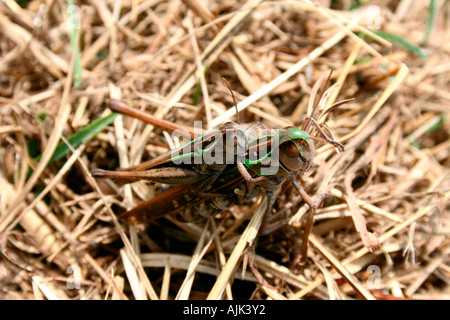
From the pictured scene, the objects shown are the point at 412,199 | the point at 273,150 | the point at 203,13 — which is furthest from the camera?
the point at 203,13

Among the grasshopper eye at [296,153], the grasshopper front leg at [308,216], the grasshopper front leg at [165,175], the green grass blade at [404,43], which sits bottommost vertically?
the grasshopper front leg at [308,216]

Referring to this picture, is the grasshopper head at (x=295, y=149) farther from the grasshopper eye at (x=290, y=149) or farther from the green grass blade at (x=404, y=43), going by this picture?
the green grass blade at (x=404, y=43)

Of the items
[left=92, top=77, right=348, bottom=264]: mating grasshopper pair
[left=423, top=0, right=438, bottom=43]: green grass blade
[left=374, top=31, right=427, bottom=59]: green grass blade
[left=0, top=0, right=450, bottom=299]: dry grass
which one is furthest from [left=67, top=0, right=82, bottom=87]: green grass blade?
[left=423, top=0, right=438, bottom=43]: green grass blade

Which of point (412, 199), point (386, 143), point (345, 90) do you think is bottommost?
point (412, 199)

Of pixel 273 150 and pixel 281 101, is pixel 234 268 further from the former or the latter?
pixel 281 101

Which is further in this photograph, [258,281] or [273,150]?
[258,281]

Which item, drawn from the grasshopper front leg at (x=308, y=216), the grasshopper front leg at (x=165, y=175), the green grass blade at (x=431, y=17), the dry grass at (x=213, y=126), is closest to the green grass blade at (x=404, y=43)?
the dry grass at (x=213, y=126)
